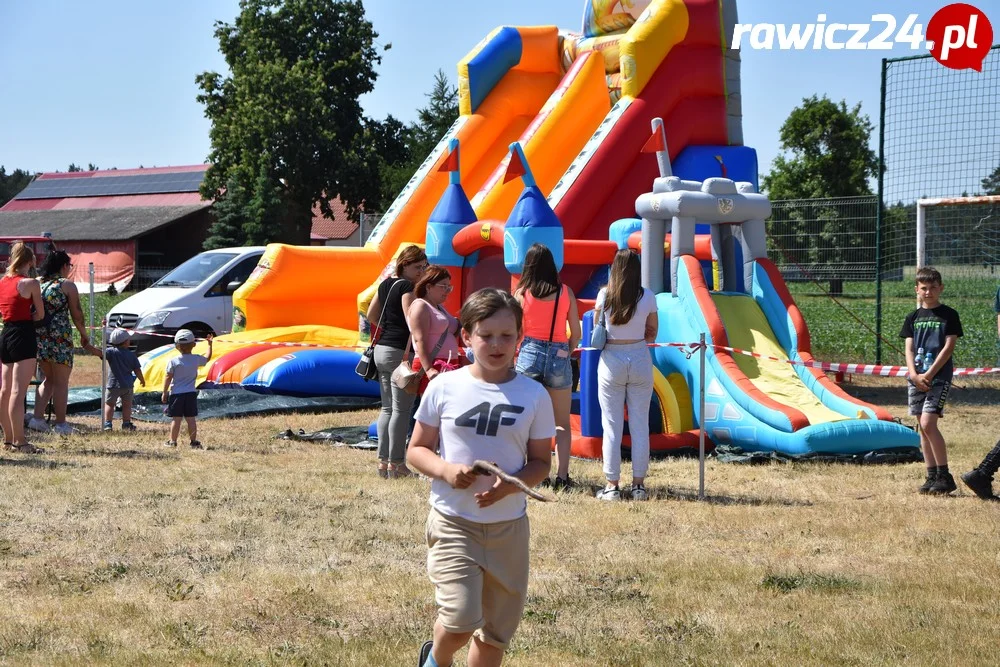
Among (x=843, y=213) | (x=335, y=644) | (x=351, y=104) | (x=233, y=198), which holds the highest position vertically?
(x=351, y=104)

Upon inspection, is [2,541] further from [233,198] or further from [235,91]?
[235,91]

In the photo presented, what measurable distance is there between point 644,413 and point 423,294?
5.28 ft

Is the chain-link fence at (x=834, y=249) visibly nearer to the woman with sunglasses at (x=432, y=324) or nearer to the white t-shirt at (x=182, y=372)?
the white t-shirt at (x=182, y=372)

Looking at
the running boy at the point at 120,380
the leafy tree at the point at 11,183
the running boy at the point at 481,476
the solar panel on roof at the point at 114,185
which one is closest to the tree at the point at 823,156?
the solar panel on roof at the point at 114,185

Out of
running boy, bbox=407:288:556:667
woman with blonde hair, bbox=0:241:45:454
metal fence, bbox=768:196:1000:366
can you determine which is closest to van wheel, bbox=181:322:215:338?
woman with blonde hair, bbox=0:241:45:454

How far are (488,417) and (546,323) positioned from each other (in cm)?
394

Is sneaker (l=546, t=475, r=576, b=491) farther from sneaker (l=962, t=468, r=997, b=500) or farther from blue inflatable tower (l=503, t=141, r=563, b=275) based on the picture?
blue inflatable tower (l=503, t=141, r=563, b=275)

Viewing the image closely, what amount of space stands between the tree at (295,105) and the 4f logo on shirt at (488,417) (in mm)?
38323

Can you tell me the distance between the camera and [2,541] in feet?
21.0

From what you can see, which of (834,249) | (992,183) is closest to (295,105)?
(834,249)

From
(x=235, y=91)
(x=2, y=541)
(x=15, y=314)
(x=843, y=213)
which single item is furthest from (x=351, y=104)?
(x=2, y=541)

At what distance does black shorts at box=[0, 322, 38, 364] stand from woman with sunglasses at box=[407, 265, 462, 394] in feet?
11.6

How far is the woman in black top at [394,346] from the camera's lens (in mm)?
8258

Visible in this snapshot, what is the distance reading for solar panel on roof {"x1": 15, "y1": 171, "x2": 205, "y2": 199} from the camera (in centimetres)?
5509
